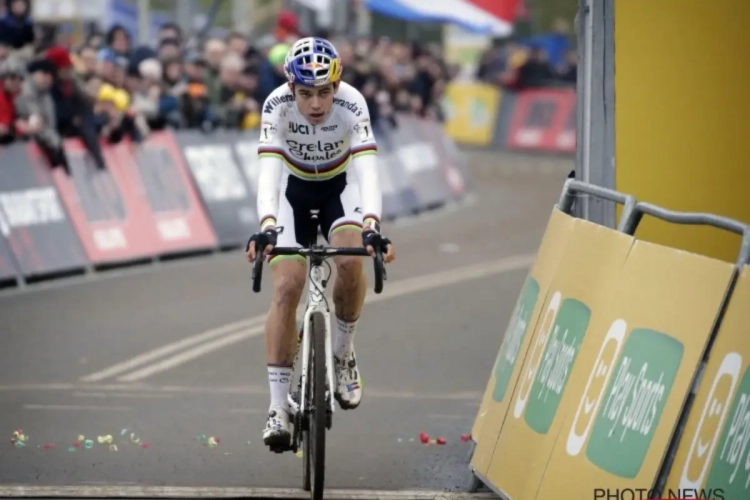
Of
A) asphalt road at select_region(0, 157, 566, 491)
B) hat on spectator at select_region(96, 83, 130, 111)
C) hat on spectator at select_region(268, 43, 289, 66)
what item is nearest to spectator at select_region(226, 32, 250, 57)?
hat on spectator at select_region(268, 43, 289, 66)

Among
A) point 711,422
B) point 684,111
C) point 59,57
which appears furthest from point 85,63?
point 711,422

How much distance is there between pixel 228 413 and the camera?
10.8m

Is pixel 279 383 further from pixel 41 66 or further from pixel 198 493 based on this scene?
pixel 41 66

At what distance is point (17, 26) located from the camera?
17.8 meters

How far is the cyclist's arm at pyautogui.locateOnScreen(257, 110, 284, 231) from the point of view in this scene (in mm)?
8117

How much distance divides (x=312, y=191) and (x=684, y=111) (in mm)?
1971

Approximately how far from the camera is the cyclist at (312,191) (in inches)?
319

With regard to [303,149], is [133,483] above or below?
below

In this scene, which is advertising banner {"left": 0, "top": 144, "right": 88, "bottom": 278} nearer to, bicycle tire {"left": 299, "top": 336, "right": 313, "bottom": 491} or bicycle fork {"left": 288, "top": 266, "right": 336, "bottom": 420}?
bicycle fork {"left": 288, "top": 266, "right": 336, "bottom": 420}

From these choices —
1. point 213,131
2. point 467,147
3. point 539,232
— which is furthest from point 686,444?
point 467,147

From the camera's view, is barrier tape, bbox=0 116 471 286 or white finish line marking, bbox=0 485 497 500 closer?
white finish line marking, bbox=0 485 497 500

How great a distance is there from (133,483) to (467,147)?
30.9 metres

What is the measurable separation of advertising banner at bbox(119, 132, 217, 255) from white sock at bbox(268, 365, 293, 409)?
10.5 m

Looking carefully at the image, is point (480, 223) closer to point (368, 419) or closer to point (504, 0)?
point (504, 0)
